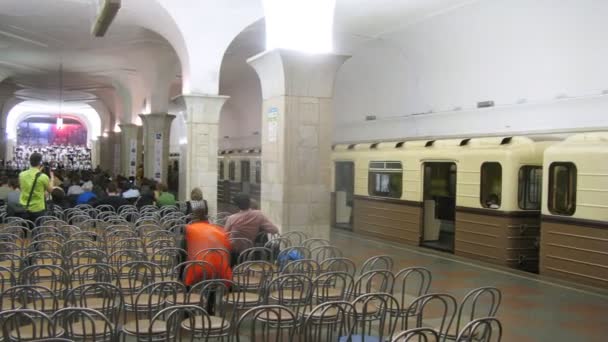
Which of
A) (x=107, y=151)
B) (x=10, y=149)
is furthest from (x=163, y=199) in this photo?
(x=10, y=149)

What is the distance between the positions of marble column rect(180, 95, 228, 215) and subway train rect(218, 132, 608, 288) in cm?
412

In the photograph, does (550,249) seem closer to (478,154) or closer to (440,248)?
(478,154)

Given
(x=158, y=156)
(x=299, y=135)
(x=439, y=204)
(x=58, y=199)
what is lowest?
(x=439, y=204)

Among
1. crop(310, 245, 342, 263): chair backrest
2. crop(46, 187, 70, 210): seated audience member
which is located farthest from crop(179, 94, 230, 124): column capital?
crop(310, 245, 342, 263): chair backrest

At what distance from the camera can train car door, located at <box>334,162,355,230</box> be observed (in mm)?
17391

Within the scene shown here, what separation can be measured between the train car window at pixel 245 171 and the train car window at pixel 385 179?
28.6 ft

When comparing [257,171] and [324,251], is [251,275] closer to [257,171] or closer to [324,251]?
[324,251]

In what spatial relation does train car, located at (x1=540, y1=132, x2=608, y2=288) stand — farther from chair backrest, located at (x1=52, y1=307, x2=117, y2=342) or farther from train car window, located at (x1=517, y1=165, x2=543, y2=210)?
chair backrest, located at (x1=52, y1=307, x2=117, y2=342)

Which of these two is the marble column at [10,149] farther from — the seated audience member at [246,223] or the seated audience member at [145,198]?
the seated audience member at [246,223]

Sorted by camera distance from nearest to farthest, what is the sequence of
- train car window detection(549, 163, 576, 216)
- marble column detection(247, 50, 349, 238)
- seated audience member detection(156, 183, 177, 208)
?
marble column detection(247, 50, 349, 238) < train car window detection(549, 163, 576, 216) < seated audience member detection(156, 183, 177, 208)

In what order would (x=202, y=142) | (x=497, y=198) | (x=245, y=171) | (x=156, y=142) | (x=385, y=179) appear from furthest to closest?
(x=245, y=171) → (x=156, y=142) → (x=385, y=179) → (x=202, y=142) → (x=497, y=198)

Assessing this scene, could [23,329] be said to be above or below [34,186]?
below

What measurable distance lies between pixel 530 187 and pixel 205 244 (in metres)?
7.15

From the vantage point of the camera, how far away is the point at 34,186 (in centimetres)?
868
